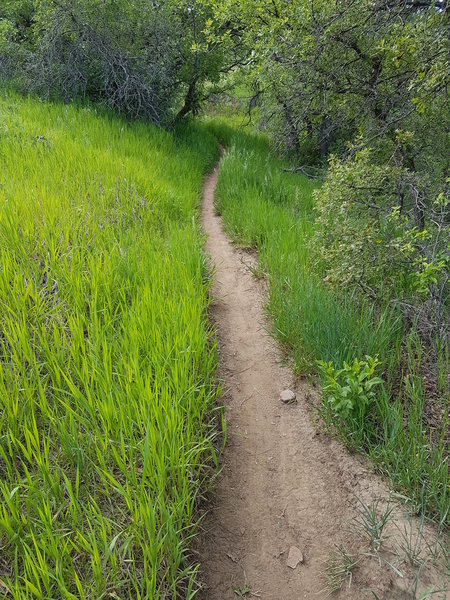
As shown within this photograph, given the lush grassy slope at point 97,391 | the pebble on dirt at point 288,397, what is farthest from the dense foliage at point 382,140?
the lush grassy slope at point 97,391

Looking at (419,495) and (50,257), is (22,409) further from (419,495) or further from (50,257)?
(419,495)

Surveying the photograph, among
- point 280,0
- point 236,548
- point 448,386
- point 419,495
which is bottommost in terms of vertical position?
point 236,548

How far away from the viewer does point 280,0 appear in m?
5.07

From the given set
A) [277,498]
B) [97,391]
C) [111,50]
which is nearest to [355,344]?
[277,498]

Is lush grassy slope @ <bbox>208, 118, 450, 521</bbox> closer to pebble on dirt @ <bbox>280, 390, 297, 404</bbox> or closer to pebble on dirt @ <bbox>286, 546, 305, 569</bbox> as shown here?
pebble on dirt @ <bbox>280, 390, 297, 404</bbox>

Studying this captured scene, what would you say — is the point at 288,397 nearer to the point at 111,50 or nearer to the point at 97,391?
the point at 97,391

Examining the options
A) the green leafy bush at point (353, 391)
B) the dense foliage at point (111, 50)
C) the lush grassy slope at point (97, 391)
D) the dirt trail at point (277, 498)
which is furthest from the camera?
the dense foliage at point (111, 50)

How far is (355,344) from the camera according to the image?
9.30 ft

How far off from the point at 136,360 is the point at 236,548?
1.17 m

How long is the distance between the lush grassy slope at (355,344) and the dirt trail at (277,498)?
0.60 ft

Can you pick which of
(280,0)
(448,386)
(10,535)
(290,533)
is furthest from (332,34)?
(10,535)

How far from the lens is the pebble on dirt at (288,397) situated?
287 centimetres

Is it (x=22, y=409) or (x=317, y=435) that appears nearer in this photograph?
(x=22, y=409)

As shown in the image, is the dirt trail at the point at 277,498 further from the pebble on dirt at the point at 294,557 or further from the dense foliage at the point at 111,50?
the dense foliage at the point at 111,50
